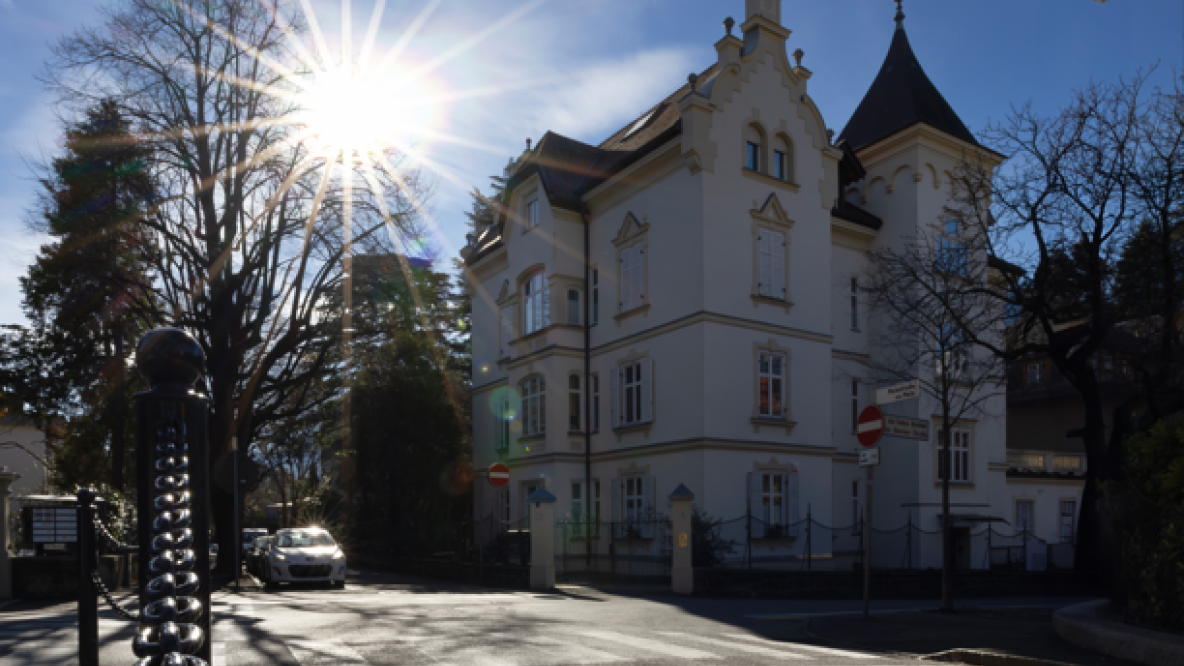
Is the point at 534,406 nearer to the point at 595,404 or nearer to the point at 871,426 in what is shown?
the point at 595,404

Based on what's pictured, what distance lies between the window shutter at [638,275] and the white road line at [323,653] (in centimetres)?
2020

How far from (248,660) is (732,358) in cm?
1988

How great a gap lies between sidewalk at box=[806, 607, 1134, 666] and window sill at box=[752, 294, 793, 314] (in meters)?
13.5

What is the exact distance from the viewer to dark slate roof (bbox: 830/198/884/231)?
31812 mm

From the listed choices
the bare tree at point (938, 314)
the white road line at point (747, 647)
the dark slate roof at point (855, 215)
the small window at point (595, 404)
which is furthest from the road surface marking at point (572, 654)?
the dark slate roof at point (855, 215)

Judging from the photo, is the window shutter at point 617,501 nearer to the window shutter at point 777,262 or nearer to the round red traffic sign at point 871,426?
the window shutter at point 777,262

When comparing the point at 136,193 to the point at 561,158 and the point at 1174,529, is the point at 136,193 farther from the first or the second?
the point at 1174,529

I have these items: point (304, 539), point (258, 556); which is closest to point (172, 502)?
point (304, 539)

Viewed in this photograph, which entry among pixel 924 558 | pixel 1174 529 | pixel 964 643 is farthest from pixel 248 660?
pixel 924 558

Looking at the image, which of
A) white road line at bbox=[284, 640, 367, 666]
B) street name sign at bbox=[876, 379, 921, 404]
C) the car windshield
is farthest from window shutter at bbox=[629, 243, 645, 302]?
white road line at bbox=[284, 640, 367, 666]

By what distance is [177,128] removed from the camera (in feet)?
81.7

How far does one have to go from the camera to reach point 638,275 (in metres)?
29.4

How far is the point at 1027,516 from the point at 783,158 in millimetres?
18001

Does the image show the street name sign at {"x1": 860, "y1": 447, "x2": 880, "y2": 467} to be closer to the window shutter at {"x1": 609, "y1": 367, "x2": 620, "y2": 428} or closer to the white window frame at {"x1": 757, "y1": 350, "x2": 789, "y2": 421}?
the white window frame at {"x1": 757, "y1": 350, "x2": 789, "y2": 421}
